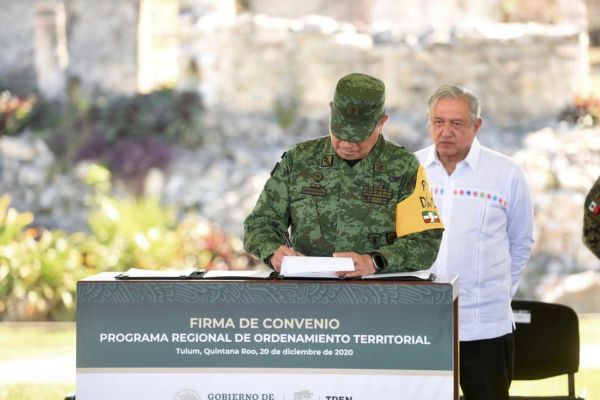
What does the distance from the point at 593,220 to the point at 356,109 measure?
3.44 feet

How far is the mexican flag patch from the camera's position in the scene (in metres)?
3.82

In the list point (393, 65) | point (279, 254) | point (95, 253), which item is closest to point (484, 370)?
point (279, 254)

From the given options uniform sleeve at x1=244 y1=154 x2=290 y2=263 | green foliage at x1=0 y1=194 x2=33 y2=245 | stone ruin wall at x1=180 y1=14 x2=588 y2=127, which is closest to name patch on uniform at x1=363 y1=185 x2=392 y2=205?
uniform sleeve at x1=244 y1=154 x2=290 y2=263

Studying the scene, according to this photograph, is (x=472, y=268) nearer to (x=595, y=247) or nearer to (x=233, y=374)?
(x=595, y=247)

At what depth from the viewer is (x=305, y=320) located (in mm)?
3344

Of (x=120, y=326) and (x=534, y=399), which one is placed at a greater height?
(x=120, y=326)

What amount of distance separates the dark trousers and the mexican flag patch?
3.69 feet

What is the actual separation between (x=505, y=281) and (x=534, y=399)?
1320 mm

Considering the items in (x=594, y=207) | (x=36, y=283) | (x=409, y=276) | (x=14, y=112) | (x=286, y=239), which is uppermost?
(x=14, y=112)

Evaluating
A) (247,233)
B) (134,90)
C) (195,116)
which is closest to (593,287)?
(195,116)

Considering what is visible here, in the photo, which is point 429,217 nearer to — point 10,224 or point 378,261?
point 378,261

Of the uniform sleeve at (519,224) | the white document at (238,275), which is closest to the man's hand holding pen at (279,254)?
the white document at (238,275)

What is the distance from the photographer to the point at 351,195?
3939mm

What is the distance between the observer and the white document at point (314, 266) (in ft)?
11.3
